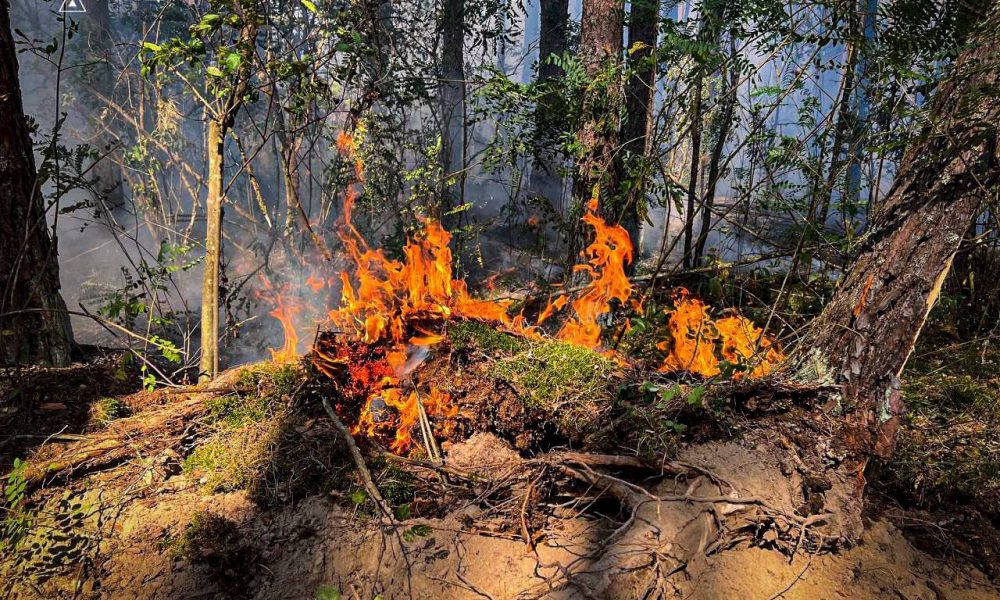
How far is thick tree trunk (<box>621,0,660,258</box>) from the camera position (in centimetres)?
471

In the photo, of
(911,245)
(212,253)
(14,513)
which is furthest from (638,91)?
(14,513)

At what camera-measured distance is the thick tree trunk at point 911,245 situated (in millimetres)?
2746

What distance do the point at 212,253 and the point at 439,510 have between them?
267 centimetres

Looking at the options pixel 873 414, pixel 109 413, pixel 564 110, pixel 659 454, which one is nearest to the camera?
pixel 659 454

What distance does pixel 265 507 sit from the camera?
280 centimetres

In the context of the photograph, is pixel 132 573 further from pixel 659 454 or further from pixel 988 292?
pixel 988 292

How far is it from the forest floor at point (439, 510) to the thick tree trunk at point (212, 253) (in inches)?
23.4

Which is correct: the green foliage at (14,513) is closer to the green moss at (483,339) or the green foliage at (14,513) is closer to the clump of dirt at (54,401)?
the clump of dirt at (54,401)

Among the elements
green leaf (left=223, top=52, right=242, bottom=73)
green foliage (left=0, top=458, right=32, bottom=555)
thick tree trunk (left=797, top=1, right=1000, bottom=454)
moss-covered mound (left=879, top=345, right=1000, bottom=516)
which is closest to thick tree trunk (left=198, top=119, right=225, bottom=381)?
green leaf (left=223, top=52, right=242, bottom=73)

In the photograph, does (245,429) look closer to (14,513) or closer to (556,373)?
(14,513)

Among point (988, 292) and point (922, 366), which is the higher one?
point (988, 292)

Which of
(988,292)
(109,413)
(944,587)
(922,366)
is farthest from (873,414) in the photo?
(109,413)

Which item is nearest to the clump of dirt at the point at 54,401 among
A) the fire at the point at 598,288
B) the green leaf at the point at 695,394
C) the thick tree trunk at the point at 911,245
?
the fire at the point at 598,288

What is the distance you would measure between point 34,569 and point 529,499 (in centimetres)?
249
